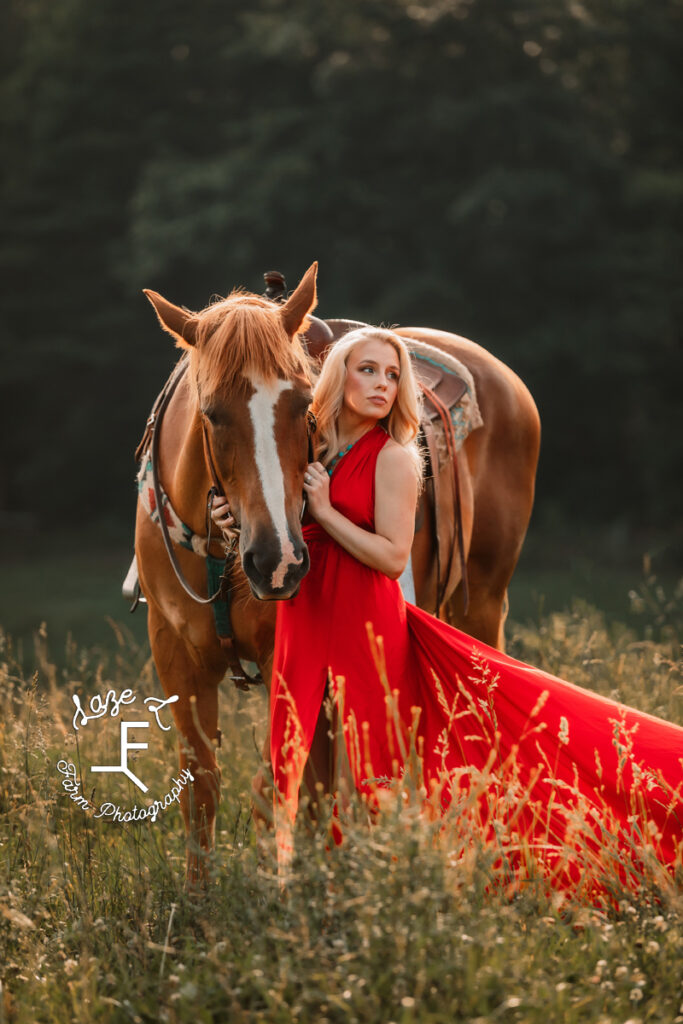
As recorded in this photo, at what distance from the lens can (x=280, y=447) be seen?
2.74 m

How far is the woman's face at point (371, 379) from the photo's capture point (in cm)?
296

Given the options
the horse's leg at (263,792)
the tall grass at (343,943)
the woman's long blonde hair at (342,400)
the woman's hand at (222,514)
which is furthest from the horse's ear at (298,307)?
the tall grass at (343,943)

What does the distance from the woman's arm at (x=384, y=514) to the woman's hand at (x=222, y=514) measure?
0.22 metres

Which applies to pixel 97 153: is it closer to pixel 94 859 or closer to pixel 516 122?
pixel 516 122

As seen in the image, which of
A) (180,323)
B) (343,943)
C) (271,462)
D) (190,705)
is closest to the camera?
(343,943)

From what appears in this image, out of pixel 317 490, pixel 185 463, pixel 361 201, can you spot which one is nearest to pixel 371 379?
pixel 317 490

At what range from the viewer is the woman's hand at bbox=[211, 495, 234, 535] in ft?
9.43

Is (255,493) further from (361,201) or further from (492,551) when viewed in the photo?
(361,201)

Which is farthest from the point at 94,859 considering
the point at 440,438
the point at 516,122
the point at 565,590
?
the point at 516,122

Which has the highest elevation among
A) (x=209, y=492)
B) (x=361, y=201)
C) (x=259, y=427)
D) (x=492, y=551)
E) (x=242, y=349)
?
(x=361, y=201)

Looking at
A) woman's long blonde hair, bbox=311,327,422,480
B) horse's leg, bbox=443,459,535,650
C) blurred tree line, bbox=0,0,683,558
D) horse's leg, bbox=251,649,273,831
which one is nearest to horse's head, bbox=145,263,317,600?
woman's long blonde hair, bbox=311,327,422,480

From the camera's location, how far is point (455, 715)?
2830mm

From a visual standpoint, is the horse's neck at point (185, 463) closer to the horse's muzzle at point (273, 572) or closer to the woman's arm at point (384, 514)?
the woman's arm at point (384, 514)

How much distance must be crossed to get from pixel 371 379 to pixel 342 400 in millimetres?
126
